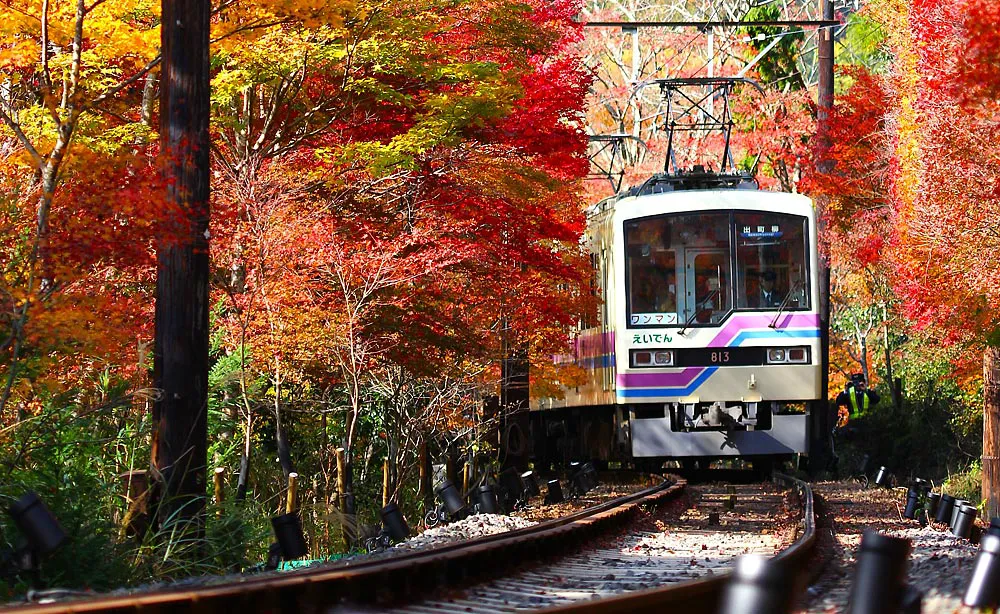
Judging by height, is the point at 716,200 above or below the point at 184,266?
above

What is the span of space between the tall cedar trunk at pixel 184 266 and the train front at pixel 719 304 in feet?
23.5

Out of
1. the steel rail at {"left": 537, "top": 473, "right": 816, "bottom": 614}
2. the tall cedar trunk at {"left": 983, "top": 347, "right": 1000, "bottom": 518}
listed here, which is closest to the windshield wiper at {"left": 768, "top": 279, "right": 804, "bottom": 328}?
the tall cedar trunk at {"left": 983, "top": 347, "right": 1000, "bottom": 518}

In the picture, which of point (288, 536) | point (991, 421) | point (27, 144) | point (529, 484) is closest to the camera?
point (288, 536)

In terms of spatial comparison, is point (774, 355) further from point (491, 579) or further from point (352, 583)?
point (352, 583)

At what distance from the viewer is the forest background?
1001 centimetres

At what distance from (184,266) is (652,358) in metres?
7.54

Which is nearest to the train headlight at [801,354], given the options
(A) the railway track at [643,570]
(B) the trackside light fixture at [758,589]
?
(A) the railway track at [643,570]

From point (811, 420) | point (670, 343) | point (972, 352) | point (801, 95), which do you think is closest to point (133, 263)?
point (670, 343)

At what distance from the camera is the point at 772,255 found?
16.4m

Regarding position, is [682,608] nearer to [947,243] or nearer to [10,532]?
[10,532]

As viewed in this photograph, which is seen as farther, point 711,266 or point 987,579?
point 711,266

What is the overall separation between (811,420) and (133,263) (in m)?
9.44

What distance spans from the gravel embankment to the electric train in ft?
4.91

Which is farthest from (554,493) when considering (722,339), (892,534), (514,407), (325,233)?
(892,534)
